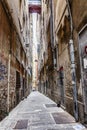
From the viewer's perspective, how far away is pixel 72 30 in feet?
18.3

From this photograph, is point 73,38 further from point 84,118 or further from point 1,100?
point 1,100

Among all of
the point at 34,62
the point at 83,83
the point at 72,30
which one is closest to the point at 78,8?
the point at 72,30

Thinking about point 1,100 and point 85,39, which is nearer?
point 85,39

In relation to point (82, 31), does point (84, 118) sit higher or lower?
lower

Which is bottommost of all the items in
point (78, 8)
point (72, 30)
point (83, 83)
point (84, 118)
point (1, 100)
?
point (84, 118)

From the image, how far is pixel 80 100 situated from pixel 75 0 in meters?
3.03

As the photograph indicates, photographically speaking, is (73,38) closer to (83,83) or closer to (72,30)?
(72,30)

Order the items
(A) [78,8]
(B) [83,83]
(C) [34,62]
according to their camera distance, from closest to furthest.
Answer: (B) [83,83] < (A) [78,8] < (C) [34,62]

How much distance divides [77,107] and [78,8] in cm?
294

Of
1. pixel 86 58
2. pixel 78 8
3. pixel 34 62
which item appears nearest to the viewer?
pixel 86 58

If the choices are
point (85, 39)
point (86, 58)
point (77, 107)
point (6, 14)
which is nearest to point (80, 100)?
point (77, 107)

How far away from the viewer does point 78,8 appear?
16.2 ft

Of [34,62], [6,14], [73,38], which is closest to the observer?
[73,38]

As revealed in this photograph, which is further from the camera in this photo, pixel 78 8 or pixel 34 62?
pixel 34 62
